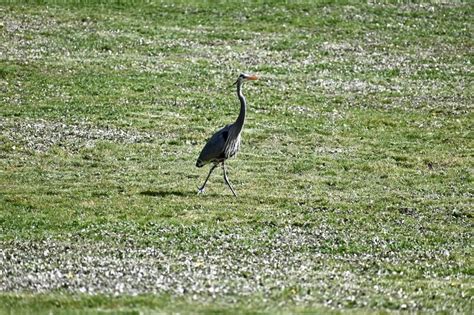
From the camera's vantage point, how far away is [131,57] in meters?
51.8

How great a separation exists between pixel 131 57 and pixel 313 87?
10.00m

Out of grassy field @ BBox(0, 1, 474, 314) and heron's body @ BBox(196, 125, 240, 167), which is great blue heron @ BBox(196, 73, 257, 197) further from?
grassy field @ BBox(0, 1, 474, 314)

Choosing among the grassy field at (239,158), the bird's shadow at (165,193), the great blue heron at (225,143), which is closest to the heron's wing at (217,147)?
the great blue heron at (225,143)

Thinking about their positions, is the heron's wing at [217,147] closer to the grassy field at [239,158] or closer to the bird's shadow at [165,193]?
the grassy field at [239,158]

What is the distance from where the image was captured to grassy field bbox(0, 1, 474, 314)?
20.1 m

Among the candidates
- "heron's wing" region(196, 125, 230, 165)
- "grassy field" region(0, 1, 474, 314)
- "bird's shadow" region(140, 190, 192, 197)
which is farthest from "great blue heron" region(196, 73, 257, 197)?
"grassy field" region(0, 1, 474, 314)

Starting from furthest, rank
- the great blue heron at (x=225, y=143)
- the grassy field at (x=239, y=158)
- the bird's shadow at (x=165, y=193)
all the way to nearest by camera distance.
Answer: the great blue heron at (x=225, y=143)
the bird's shadow at (x=165, y=193)
the grassy field at (x=239, y=158)

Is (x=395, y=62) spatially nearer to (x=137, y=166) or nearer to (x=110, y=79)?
(x=110, y=79)

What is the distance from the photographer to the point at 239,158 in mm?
36062

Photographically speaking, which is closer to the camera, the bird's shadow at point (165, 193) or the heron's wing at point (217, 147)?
the bird's shadow at point (165, 193)

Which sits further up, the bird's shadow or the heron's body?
the heron's body

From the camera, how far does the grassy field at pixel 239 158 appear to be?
20078 mm

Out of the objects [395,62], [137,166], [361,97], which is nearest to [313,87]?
[361,97]

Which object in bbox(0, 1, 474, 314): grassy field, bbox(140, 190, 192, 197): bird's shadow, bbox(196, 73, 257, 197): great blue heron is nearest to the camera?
bbox(0, 1, 474, 314): grassy field
